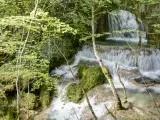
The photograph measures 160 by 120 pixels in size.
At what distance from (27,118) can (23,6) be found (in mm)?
3968

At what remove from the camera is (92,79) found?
30.1 feet

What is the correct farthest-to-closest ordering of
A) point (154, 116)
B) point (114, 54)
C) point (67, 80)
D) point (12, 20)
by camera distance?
point (114, 54) < point (67, 80) < point (154, 116) < point (12, 20)

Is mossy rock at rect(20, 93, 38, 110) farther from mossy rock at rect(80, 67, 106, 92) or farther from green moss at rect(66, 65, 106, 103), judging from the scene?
mossy rock at rect(80, 67, 106, 92)

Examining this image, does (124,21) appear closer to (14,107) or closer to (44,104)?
(44,104)

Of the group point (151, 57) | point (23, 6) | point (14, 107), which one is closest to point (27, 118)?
point (14, 107)

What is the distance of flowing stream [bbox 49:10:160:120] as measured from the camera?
802 centimetres

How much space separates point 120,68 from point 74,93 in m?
2.64

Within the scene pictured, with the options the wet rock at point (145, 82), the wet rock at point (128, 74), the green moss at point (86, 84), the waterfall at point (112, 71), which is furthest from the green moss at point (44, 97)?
the wet rock at point (145, 82)

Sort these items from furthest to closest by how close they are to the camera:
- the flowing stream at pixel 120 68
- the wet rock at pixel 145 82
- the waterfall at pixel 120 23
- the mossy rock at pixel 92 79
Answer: the waterfall at pixel 120 23, the mossy rock at pixel 92 79, the wet rock at pixel 145 82, the flowing stream at pixel 120 68

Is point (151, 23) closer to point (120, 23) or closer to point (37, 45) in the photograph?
point (120, 23)

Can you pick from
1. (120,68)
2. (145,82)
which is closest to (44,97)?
(120,68)

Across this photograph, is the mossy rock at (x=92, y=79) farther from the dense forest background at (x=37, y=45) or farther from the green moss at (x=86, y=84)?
the dense forest background at (x=37, y=45)

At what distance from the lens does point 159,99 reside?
7523 mm

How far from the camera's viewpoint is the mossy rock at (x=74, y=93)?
8.67 meters
